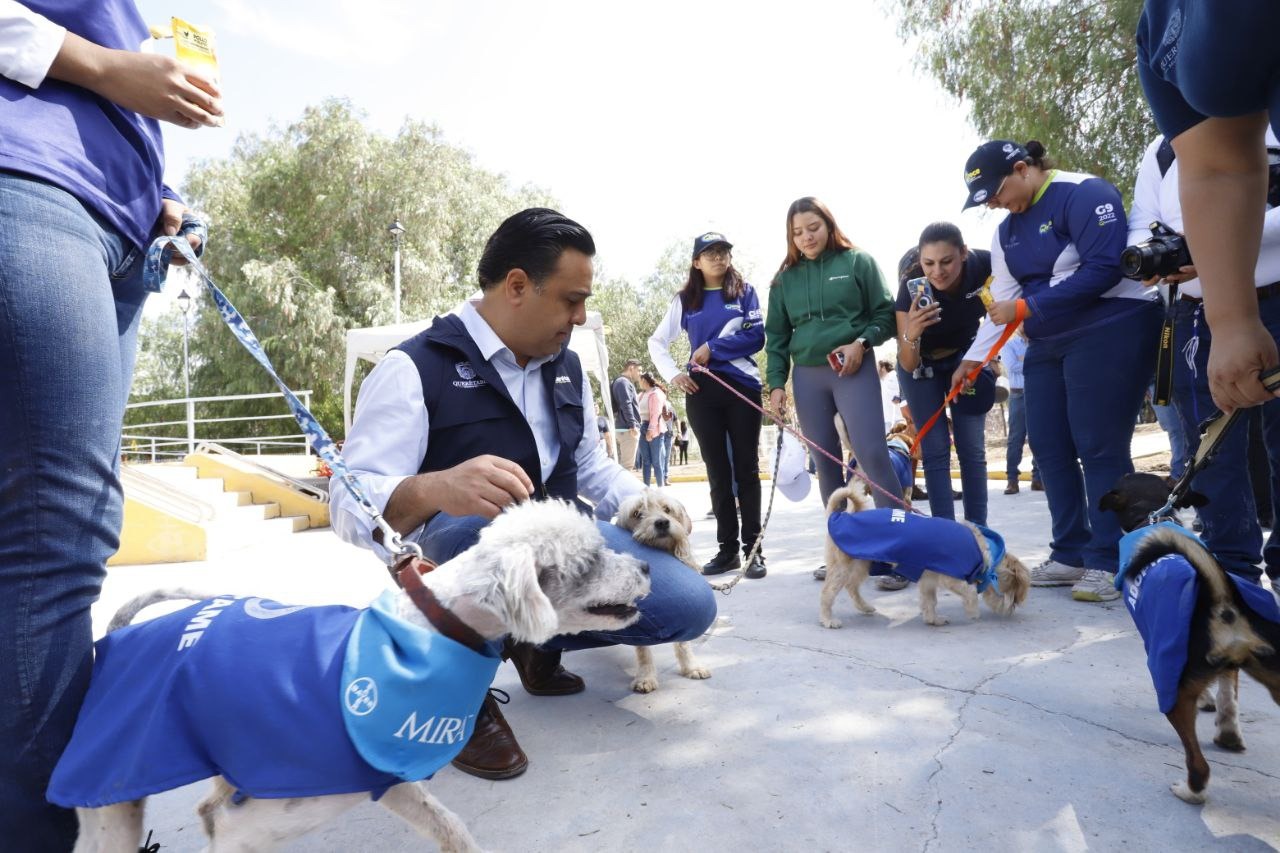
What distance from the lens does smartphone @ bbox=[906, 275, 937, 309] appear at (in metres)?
4.37

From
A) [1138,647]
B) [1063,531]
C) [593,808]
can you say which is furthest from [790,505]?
[593,808]

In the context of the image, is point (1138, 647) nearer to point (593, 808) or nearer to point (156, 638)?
point (593, 808)

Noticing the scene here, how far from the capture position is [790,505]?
29.4 ft

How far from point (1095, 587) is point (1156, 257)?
6.54 feet

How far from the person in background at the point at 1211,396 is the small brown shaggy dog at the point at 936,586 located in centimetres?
92

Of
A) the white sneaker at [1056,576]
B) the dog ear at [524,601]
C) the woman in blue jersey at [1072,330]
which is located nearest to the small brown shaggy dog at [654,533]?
the dog ear at [524,601]

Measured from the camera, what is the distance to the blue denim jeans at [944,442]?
15.3 ft

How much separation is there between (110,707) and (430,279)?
24.2 meters

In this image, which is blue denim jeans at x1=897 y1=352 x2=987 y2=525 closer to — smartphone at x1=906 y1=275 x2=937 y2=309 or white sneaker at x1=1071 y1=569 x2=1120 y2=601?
smartphone at x1=906 y1=275 x2=937 y2=309

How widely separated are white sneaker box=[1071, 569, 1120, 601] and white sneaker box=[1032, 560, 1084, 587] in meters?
0.24

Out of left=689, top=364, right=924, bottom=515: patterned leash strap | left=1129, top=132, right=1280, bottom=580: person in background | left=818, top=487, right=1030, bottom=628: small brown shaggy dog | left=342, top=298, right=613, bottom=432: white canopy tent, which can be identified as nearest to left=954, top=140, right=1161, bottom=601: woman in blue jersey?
left=1129, top=132, right=1280, bottom=580: person in background

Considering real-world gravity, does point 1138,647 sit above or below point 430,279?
below

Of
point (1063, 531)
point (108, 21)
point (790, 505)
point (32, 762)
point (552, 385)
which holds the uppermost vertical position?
point (108, 21)

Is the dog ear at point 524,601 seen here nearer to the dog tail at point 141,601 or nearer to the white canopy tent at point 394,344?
the dog tail at point 141,601
